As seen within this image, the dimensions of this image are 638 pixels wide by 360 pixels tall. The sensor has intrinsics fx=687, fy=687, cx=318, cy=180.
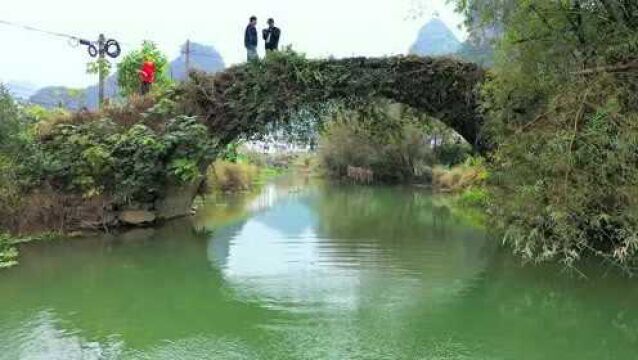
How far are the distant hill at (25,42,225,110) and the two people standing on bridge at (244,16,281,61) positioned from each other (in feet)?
2.62

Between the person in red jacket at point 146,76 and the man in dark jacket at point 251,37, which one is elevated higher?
the man in dark jacket at point 251,37

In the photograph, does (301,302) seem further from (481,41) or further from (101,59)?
(101,59)

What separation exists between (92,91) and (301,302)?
197ft

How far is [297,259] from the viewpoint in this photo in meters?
11.5

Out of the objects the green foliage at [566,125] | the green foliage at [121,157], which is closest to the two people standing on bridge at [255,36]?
the green foliage at [121,157]

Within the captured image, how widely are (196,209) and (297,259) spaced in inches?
363

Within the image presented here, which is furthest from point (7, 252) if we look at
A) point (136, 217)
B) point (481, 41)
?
point (481, 41)

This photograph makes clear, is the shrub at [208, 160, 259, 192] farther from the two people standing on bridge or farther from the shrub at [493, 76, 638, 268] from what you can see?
the shrub at [493, 76, 638, 268]

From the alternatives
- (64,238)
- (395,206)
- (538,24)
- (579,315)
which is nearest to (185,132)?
(64,238)

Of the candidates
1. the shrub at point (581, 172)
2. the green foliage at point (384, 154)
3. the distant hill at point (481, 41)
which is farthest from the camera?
the green foliage at point (384, 154)

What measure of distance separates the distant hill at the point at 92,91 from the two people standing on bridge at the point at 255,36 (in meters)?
0.80

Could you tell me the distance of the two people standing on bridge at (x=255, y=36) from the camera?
16328 mm

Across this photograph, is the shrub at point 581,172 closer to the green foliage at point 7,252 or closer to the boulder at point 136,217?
the green foliage at point 7,252

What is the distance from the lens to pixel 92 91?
63688 millimetres
